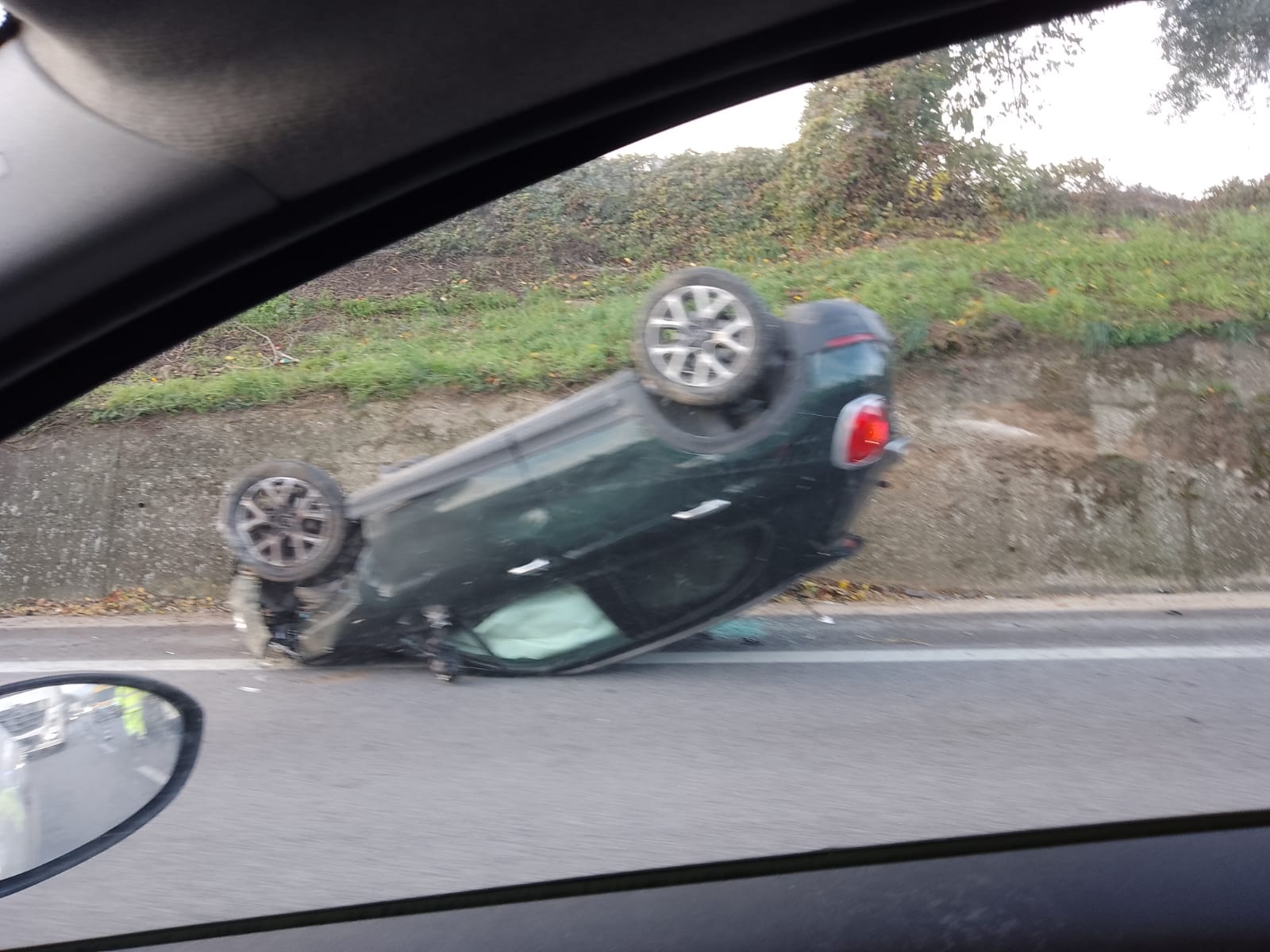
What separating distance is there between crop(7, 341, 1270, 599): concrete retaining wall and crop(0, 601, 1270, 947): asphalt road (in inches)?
5.5

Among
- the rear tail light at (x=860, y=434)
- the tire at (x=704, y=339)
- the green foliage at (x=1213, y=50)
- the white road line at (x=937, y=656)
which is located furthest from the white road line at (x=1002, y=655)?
the green foliage at (x=1213, y=50)

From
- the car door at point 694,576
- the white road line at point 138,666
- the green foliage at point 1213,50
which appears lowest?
the white road line at point 138,666

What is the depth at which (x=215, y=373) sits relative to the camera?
7.03 ft

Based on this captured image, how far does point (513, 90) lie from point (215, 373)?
0.90 m

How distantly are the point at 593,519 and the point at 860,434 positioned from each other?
68 cm

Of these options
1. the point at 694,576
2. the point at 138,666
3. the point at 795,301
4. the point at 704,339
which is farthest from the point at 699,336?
the point at 138,666

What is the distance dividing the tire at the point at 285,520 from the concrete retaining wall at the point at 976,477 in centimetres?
4

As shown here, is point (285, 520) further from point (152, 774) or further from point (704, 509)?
point (704, 509)

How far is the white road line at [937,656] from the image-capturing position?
251 cm

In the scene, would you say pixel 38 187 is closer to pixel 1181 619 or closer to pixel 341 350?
pixel 341 350

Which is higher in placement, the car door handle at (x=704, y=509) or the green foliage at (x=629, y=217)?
the green foliage at (x=629, y=217)

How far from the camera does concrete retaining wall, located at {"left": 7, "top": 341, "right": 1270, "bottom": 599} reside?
231cm

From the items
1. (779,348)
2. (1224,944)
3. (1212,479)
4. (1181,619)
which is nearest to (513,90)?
(779,348)

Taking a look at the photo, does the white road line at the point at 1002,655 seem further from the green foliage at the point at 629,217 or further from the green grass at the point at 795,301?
the green foliage at the point at 629,217
